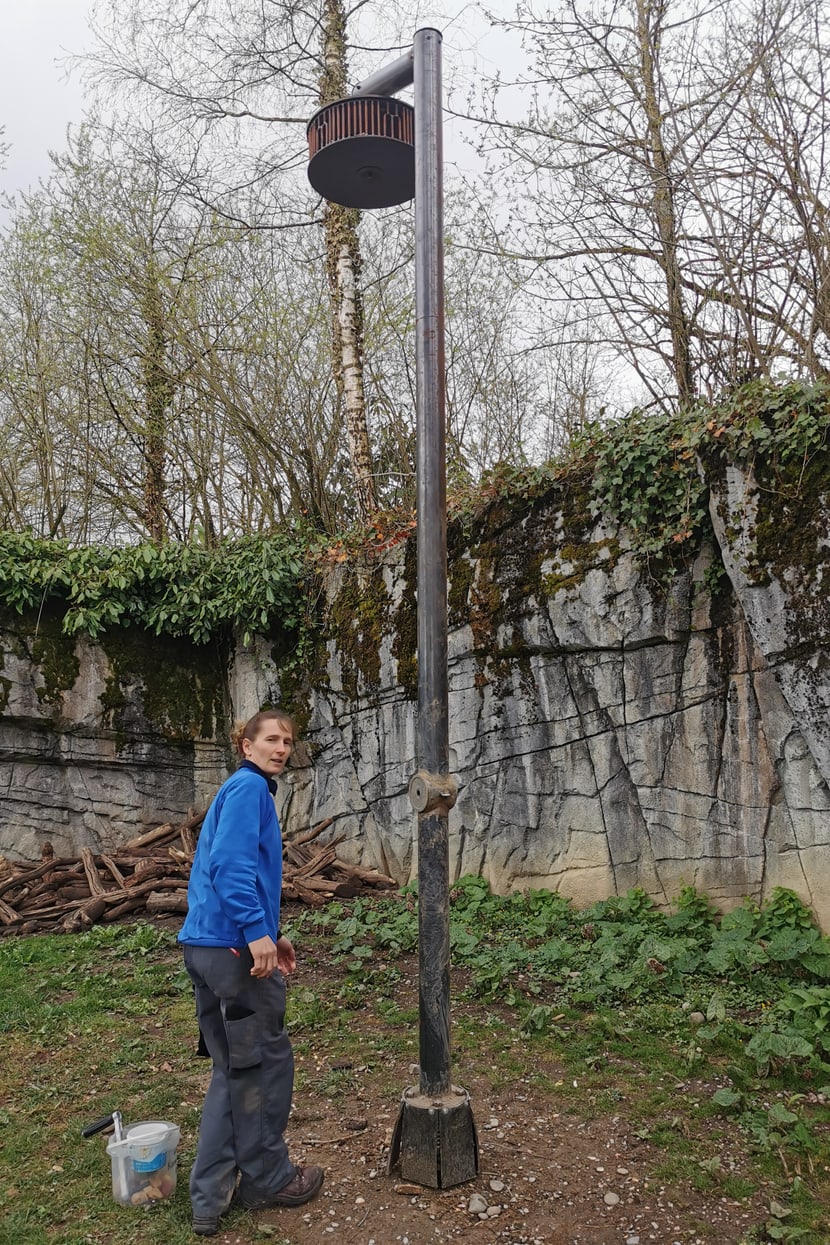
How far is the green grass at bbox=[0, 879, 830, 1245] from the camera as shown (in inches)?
141

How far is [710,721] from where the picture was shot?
6480 millimetres

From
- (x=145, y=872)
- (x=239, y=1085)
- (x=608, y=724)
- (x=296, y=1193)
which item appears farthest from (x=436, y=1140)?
(x=145, y=872)

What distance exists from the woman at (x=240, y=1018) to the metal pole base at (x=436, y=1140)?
38 cm

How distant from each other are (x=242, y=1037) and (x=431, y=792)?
1.17 meters

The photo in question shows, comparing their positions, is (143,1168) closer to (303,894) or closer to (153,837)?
(303,894)

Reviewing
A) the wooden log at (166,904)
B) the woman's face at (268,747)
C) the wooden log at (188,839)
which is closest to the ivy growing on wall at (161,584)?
the wooden log at (188,839)

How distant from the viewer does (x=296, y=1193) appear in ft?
11.2

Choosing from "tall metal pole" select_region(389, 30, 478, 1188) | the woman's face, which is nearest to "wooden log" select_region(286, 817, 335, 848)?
"tall metal pole" select_region(389, 30, 478, 1188)

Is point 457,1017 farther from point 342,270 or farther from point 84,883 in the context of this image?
point 342,270

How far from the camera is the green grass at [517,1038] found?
359 centimetres

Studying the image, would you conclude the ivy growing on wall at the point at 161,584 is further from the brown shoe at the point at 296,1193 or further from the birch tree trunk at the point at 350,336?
the brown shoe at the point at 296,1193

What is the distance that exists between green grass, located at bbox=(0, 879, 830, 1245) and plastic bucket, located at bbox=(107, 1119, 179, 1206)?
0.08 metres

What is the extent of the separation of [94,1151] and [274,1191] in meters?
1.03

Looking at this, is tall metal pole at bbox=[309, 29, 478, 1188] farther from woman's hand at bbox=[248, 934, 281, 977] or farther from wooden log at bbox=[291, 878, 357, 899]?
wooden log at bbox=[291, 878, 357, 899]
